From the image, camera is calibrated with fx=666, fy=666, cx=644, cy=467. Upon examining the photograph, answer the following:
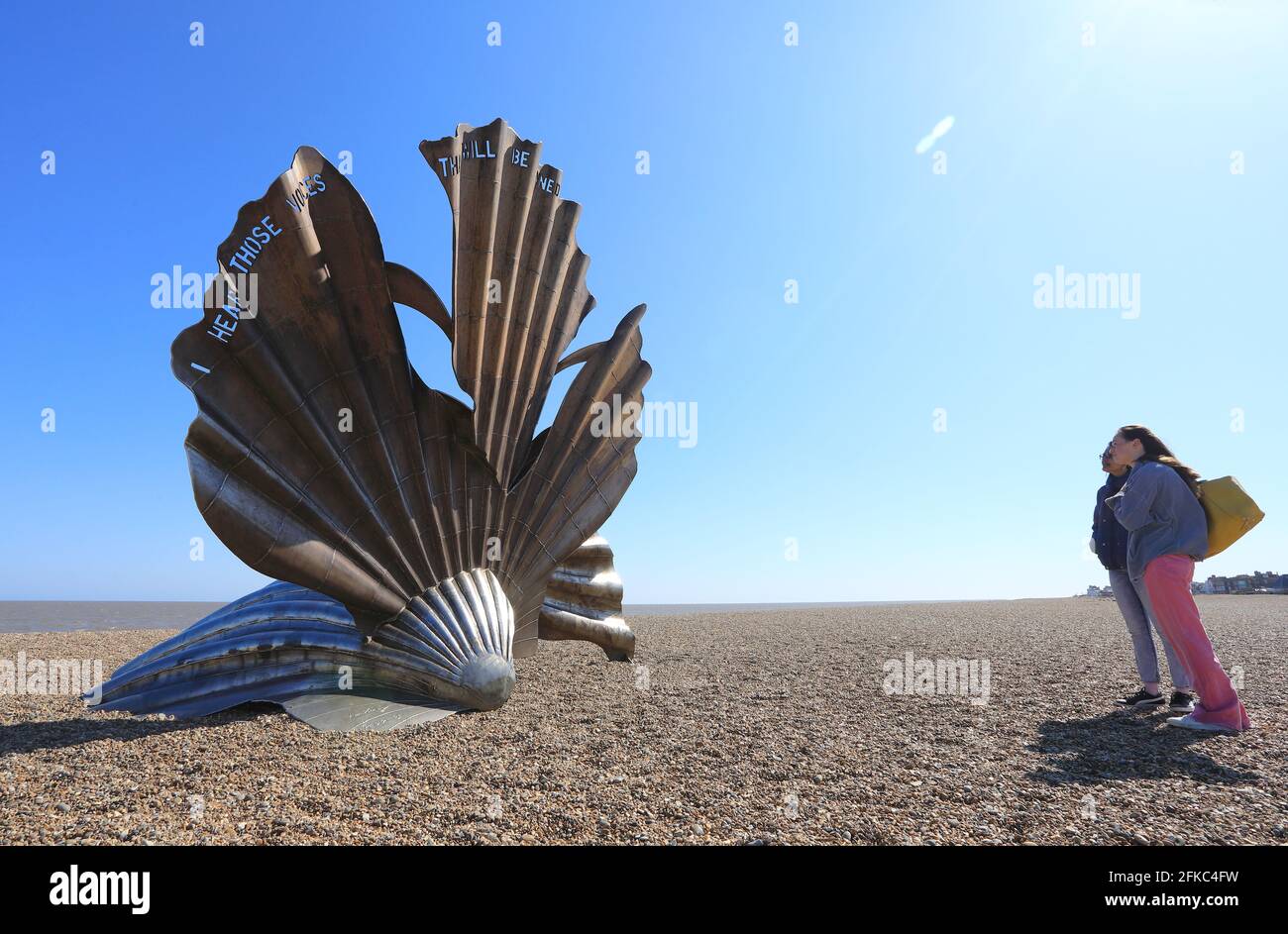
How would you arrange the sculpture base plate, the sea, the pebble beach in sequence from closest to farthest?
the pebble beach < the sculpture base plate < the sea

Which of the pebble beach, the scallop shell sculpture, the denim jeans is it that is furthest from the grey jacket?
the scallop shell sculpture

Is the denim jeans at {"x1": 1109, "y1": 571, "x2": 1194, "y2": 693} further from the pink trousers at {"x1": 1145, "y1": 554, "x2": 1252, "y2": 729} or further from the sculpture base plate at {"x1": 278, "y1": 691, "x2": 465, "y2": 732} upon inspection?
the sculpture base plate at {"x1": 278, "y1": 691, "x2": 465, "y2": 732}

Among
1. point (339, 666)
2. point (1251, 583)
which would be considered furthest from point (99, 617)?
point (1251, 583)

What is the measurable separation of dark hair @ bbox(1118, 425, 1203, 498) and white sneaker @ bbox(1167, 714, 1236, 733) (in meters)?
1.70

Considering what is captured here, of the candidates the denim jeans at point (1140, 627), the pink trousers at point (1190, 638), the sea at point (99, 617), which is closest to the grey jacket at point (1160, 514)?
the pink trousers at point (1190, 638)

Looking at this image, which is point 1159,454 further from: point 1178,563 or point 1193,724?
point 1193,724

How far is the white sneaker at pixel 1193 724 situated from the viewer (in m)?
4.99

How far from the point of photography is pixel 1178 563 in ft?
16.4

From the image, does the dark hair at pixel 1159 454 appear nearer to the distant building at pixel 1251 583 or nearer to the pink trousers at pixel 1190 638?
the pink trousers at pixel 1190 638

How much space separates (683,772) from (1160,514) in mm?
4144

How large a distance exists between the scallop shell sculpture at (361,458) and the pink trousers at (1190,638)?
5.21m

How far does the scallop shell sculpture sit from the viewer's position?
518 cm

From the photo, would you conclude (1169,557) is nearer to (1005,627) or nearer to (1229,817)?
(1229,817)
